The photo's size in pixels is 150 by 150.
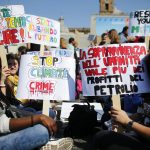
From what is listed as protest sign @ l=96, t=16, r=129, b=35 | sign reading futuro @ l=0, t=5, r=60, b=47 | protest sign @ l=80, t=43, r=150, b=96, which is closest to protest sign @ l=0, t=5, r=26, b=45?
sign reading futuro @ l=0, t=5, r=60, b=47

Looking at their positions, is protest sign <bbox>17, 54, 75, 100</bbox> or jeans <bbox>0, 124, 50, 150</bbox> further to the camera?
protest sign <bbox>17, 54, 75, 100</bbox>

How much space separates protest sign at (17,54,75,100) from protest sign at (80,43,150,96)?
0.49 metres

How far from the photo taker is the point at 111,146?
3000mm

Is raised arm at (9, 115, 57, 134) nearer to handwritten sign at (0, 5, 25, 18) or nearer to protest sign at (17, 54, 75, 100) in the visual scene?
protest sign at (17, 54, 75, 100)

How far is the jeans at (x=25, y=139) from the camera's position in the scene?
2922 millimetres

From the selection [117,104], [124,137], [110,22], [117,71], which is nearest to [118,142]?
[124,137]

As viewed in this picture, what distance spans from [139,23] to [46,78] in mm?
2421

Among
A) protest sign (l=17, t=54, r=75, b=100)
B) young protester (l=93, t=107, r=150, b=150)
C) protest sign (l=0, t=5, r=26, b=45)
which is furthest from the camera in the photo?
protest sign (l=0, t=5, r=26, b=45)

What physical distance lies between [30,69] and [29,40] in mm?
1414

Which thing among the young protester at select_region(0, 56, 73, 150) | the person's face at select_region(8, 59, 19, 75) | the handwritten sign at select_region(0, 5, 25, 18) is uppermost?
the handwritten sign at select_region(0, 5, 25, 18)

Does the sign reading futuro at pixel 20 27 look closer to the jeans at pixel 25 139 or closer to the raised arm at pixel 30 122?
the raised arm at pixel 30 122

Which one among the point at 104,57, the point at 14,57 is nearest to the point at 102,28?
the point at 14,57

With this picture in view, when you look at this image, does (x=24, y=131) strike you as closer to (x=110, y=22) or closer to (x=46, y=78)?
(x=46, y=78)

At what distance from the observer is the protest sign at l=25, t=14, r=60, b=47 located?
17.3 ft
